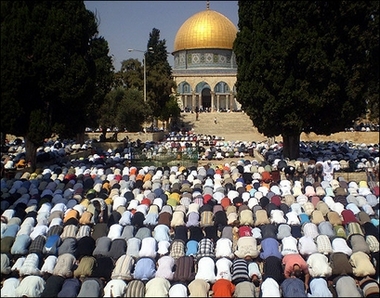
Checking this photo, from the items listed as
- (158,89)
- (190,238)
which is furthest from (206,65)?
(190,238)

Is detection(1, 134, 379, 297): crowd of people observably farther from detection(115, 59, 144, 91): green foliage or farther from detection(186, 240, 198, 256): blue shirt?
detection(115, 59, 144, 91): green foliage

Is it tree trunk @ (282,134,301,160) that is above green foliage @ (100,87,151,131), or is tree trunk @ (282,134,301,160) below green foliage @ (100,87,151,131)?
below

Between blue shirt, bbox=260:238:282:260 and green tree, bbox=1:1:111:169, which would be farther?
green tree, bbox=1:1:111:169

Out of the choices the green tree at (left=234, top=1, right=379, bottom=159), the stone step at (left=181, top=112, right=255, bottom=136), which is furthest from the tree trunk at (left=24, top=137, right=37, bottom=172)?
the stone step at (left=181, top=112, right=255, bottom=136)

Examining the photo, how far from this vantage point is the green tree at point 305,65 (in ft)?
52.4

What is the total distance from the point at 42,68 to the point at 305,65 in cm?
947

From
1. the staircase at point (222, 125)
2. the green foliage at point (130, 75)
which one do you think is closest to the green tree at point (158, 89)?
the green foliage at point (130, 75)

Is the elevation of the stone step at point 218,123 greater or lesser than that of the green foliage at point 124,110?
lesser

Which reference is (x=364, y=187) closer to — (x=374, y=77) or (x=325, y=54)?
(x=374, y=77)

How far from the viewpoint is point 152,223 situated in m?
10.3

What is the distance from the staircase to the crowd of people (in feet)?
72.8

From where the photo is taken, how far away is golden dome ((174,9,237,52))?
168ft

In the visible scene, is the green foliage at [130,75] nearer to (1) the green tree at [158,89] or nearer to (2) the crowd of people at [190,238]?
(1) the green tree at [158,89]

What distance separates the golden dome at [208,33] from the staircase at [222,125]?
12.2 m
